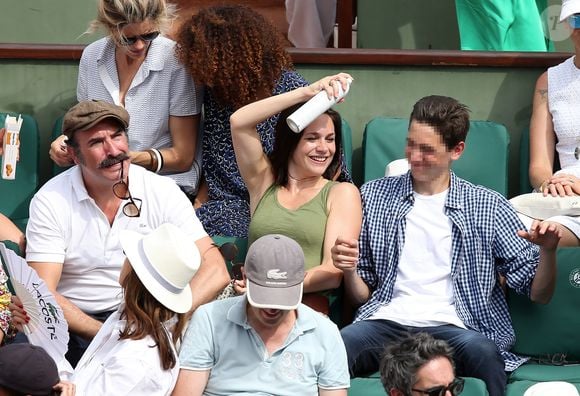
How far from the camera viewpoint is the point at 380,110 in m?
6.25

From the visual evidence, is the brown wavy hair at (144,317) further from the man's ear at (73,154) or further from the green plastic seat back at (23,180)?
the green plastic seat back at (23,180)

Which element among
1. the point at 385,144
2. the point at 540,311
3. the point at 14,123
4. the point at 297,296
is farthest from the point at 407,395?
the point at 14,123

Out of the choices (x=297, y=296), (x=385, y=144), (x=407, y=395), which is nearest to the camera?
(x=407, y=395)

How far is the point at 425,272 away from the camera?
17.2ft

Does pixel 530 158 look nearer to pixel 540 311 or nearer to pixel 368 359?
pixel 540 311

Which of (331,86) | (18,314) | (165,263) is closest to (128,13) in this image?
(331,86)

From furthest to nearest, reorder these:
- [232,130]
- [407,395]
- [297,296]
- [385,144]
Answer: [385,144], [232,130], [297,296], [407,395]

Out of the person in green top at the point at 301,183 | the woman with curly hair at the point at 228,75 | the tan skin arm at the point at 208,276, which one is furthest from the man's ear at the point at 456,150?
the tan skin arm at the point at 208,276

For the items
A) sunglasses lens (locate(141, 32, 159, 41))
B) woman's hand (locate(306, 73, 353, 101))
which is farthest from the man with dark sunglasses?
sunglasses lens (locate(141, 32, 159, 41))

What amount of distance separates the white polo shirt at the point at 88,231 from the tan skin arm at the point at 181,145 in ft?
2.06

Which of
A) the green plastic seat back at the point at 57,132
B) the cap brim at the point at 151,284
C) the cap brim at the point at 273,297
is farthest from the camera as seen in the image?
the green plastic seat back at the point at 57,132

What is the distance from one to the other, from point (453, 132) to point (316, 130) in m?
0.55

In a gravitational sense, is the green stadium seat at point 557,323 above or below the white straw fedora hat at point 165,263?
below

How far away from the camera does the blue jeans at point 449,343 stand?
16.1 ft
